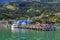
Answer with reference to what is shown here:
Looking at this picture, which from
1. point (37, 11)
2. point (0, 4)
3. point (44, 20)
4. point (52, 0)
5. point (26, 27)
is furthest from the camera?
point (52, 0)

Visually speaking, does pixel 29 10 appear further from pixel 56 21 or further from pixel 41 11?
pixel 56 21

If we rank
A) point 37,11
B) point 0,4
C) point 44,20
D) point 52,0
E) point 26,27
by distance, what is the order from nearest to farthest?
1. point 26,27
2. point 44,20
3. point 37,11
4. point 0,4
5. point 52,0

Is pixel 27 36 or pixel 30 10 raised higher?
pixel 30 10

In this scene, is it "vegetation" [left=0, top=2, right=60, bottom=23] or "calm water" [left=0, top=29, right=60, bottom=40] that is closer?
"calm water" [left=0, top=29, right=60, bottom=40]

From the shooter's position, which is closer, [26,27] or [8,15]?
[26,27]

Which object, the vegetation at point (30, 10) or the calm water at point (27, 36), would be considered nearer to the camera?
the calm water at point (27, 36)

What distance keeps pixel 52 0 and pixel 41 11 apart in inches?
302

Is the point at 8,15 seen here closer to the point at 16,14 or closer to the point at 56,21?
the point at 16,14

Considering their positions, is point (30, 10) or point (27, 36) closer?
point (27, 36)

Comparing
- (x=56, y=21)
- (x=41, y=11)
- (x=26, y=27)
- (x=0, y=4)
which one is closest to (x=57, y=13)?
(x=41, y=11)

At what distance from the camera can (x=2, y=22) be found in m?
39.2

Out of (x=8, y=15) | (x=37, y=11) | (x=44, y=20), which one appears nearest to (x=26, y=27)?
(x=44, y=20)

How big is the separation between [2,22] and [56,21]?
692 cm

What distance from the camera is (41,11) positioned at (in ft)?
152
